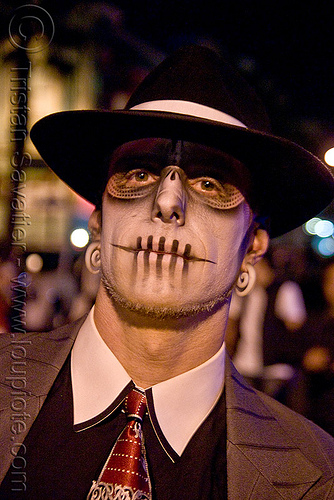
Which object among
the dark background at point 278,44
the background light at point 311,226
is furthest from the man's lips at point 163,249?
the background light at point 311,226

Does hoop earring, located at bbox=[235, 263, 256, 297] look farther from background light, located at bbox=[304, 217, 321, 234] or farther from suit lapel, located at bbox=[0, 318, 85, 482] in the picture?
background light, located at bbox=[304, 217, 321, 234]

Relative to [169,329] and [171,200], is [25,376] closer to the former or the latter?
[169,329]

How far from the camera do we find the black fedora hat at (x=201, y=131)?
71.2 inches

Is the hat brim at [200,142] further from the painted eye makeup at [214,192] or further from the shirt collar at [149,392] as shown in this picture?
the shirt collar at [149,392]

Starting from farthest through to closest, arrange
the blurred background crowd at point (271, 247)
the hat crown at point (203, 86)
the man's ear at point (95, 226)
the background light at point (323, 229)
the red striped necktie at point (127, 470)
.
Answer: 1. the background light at point (323, 229)
2. the blurred background crowd at point (271, 247)
3. the man's ear at point (95, 226)
4. the hat crown at point (203, 86)
5. the red striped necktie at point (127, 470)

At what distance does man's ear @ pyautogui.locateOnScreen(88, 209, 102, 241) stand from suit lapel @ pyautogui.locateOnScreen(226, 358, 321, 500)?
0.87 m

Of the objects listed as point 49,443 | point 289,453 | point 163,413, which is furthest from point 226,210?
point 49,443

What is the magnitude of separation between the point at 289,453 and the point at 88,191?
1450 millimetres

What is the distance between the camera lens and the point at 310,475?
1.70 meters

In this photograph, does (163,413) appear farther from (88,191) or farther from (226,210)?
(88,191)

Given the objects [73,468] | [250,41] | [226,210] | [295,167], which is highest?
[250,41]

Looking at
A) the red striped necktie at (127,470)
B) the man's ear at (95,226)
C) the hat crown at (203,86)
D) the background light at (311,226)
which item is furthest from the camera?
the background light at (311,226)

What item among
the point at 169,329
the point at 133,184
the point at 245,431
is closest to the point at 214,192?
the point at 133,184

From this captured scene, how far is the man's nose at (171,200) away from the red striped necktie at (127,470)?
697mm
